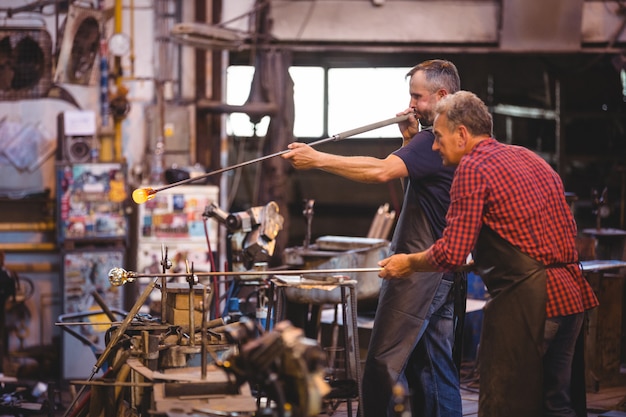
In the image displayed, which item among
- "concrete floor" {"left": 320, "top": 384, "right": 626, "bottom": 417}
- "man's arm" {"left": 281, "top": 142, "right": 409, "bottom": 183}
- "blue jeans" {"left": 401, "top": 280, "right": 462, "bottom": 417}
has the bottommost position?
"concrete floor" {"left": 320, "top": 384, "right": 626, "bottom": 417}

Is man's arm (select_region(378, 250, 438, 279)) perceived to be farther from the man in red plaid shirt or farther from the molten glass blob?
the molten glass blob

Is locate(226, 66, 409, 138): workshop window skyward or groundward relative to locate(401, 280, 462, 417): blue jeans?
skyward

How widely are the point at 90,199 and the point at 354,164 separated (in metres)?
4.02

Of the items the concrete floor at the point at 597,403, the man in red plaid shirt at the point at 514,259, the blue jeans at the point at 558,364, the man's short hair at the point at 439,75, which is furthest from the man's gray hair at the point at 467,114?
the concrete floor at the point at 597,403

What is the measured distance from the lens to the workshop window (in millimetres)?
11000

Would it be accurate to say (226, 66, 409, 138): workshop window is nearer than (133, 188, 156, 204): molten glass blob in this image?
No

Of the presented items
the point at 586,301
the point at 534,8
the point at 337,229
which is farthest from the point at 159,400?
the point at 337,229

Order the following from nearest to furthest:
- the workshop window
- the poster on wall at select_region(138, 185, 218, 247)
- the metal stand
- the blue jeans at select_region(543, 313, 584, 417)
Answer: the blue jeans at select_region(543, 313, 584, 417) → the metal stand → the poster on wall at select_region(138, 185, 218, 247) → the workshop window

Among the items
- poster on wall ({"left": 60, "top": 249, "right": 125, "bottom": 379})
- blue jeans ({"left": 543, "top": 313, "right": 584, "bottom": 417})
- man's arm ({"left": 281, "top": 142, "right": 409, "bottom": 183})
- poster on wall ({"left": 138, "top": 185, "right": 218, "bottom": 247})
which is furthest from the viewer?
poster on wall ({"left": 138, "top": 185, "right": 218, "bottom": 247})

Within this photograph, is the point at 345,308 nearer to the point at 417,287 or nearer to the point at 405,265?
the point at 417,287

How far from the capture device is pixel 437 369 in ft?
15.6

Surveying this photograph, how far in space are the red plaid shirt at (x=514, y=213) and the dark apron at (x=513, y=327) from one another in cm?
6

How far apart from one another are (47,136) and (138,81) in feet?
3.10

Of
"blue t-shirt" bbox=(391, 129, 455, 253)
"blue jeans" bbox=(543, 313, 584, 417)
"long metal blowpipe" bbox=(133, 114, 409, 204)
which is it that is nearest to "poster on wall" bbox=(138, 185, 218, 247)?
"long metal blowpipe" bbox=(133, 114, 409, 204)
